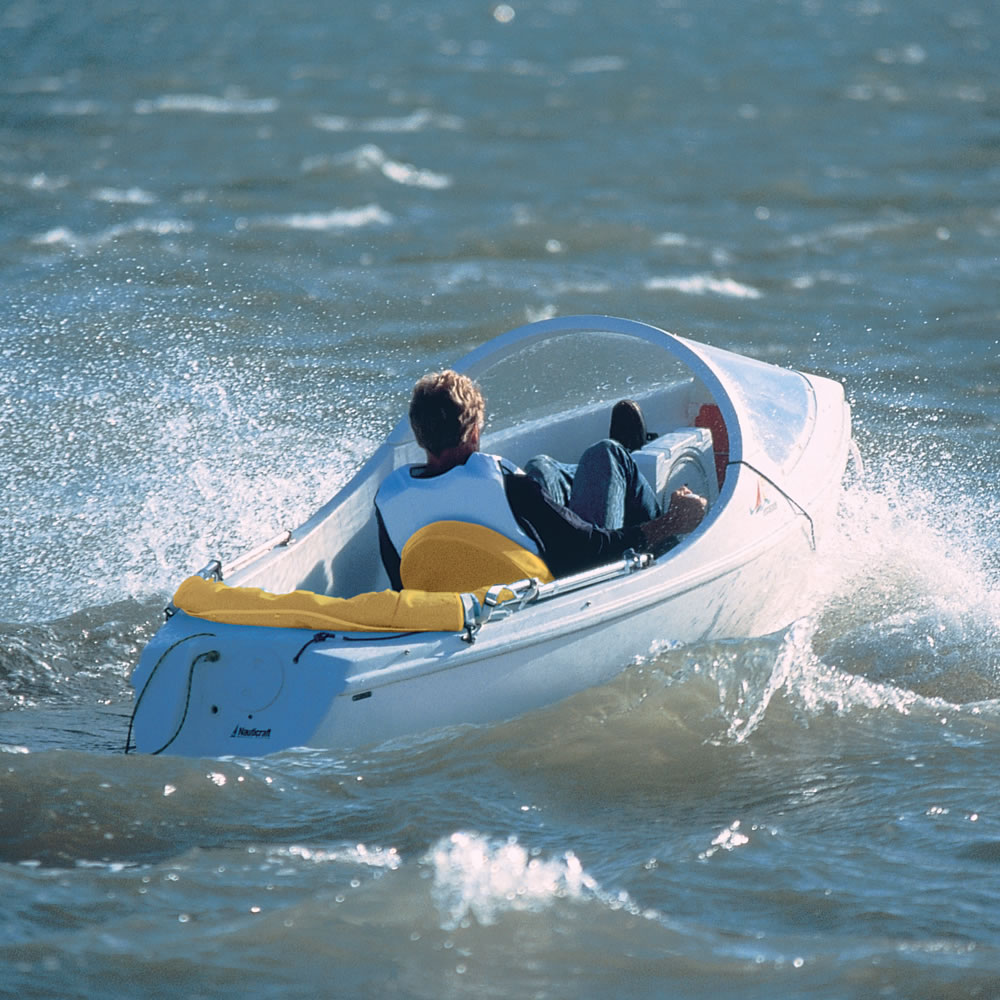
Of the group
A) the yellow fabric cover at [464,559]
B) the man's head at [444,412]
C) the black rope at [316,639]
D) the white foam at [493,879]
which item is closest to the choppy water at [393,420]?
the white foam at [493,879]

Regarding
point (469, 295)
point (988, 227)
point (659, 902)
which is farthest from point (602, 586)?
point (988, 227)

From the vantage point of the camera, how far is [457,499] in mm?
5234

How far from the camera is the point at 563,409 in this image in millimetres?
6918

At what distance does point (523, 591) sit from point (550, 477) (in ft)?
2.20

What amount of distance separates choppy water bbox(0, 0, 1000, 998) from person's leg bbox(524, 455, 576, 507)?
769mm

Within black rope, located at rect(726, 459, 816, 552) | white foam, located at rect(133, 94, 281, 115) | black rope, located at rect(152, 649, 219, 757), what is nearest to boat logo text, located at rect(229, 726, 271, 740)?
black rope, located at rect(152, 649, 219, 757)

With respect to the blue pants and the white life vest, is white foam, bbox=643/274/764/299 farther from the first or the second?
the white life vest

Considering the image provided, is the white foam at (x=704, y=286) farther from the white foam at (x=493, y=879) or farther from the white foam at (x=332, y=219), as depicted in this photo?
the white foam at (x=493, y=879)

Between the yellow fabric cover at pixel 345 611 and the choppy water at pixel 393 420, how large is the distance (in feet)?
1.40

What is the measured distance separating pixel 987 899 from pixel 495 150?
13301 mm

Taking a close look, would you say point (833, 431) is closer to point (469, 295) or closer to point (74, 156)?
point (469, 295)

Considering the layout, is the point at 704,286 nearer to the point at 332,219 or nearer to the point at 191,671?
the point at 332,219

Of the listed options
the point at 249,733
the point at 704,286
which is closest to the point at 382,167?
the point at 704,286

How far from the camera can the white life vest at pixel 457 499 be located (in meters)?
5.21
